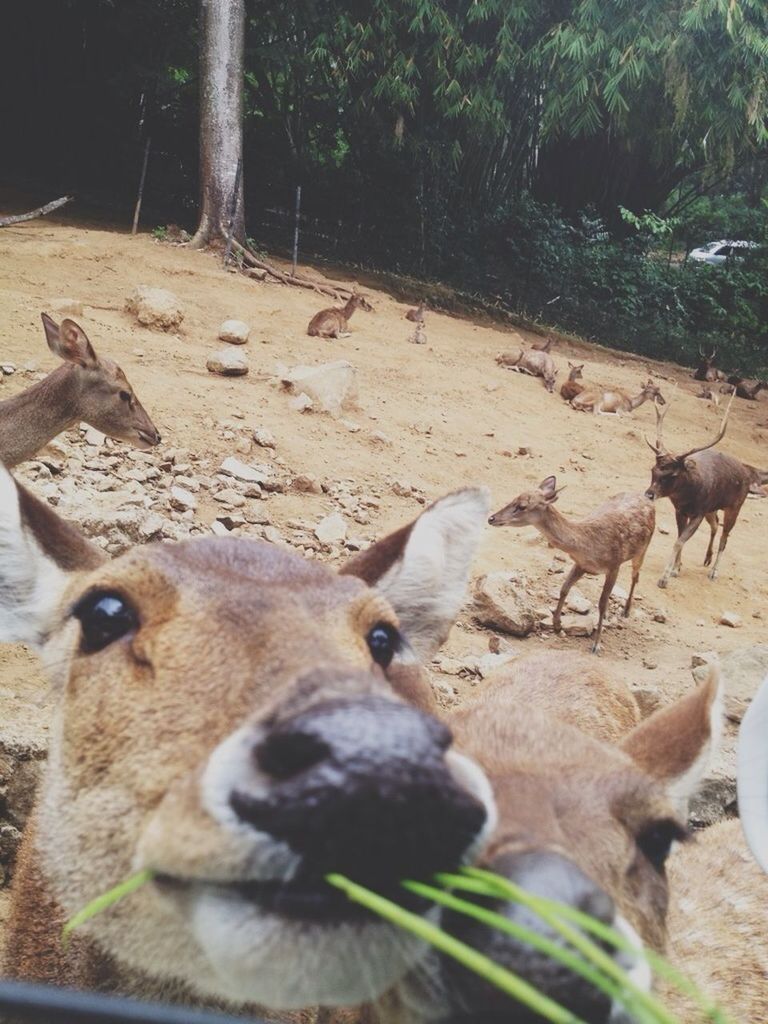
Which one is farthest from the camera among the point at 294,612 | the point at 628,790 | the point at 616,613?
the point at 616,613

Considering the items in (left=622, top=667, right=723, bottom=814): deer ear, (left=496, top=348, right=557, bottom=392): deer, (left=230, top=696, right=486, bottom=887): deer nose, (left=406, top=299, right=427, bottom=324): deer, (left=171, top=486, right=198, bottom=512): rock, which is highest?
(left=230, top=696, right=486, bottom=887): deer nose

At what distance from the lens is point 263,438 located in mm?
9008

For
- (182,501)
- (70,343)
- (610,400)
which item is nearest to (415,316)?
(610,400)

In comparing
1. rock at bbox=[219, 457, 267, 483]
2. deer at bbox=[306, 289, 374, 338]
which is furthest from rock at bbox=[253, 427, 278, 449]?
deer at bbox=[306, 289, 374, 338]

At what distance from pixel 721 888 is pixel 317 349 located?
1122 cm

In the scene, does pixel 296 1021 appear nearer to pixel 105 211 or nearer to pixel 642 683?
pixel 642 683

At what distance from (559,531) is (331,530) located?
2628mm

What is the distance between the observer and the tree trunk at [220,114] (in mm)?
15805

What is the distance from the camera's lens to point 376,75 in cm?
1952

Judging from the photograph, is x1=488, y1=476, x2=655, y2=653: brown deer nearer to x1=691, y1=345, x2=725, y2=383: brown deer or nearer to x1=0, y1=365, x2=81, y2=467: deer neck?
x1=0, y1=365, x2=81, y2=467: deer neck

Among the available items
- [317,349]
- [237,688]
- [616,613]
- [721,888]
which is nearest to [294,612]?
[237,688]

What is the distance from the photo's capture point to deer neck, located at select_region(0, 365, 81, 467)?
687 centimetres

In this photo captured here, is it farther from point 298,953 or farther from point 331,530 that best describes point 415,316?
point 298,953

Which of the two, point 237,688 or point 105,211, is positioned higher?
point 237,688
